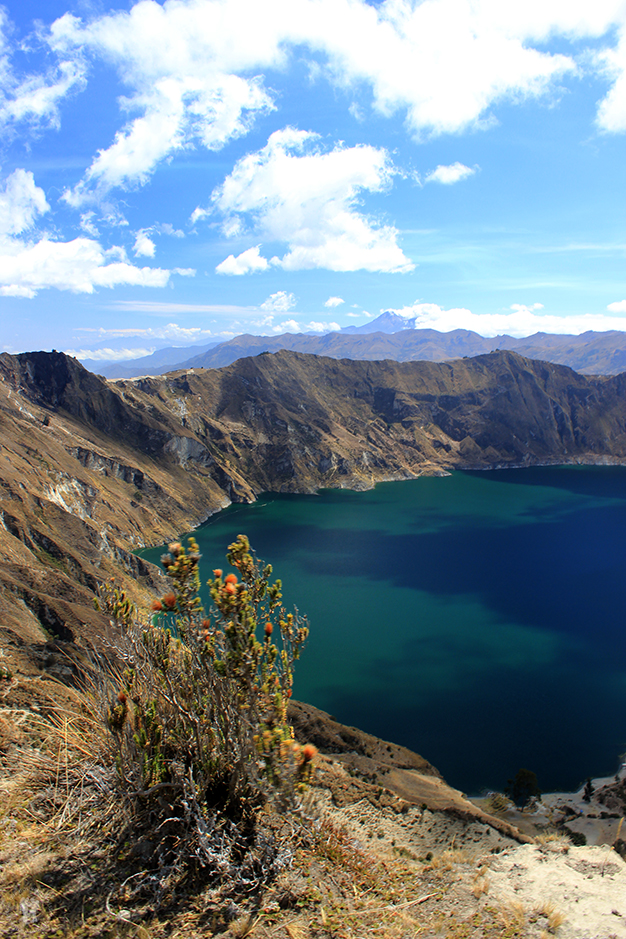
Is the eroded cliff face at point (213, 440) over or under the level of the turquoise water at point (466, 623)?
over

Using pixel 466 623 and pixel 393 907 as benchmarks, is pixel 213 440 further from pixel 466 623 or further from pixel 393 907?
pixel 393 907

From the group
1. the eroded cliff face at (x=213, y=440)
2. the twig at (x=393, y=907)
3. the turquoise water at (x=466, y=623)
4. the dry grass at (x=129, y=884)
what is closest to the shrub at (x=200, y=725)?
the dry grass at (x=129, y=884)

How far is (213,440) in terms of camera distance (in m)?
119

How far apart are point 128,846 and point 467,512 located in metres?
97.1

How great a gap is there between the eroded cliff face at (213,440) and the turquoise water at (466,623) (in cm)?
1211

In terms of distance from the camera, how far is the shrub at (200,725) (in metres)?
6.20

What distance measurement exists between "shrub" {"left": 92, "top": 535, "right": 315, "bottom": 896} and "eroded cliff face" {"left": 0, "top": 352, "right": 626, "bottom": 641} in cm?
2413

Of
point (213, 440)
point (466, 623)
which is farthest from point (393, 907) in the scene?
point (213, 440)

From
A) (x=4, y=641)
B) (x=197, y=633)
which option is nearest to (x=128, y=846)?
(x=197, y=633)

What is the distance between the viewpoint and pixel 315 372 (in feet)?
544

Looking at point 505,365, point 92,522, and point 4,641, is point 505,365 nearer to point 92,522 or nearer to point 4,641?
point 92,522

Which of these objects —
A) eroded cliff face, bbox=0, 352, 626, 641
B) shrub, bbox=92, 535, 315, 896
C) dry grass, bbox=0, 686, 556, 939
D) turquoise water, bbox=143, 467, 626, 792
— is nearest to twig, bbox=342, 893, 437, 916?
dry grass, bbox=0, 686, 556, 939

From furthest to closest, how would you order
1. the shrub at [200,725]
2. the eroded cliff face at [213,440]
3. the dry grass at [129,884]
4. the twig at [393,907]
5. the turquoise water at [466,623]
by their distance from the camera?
the eroded cliff face at [213,440], the turquoise water at [466,623], the twig at [393,907], the shrub at [200,725], the dry grass at [129,884]

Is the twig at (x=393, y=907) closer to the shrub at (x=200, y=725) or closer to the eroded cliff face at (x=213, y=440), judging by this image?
the shrub at (x=200, y=725)
